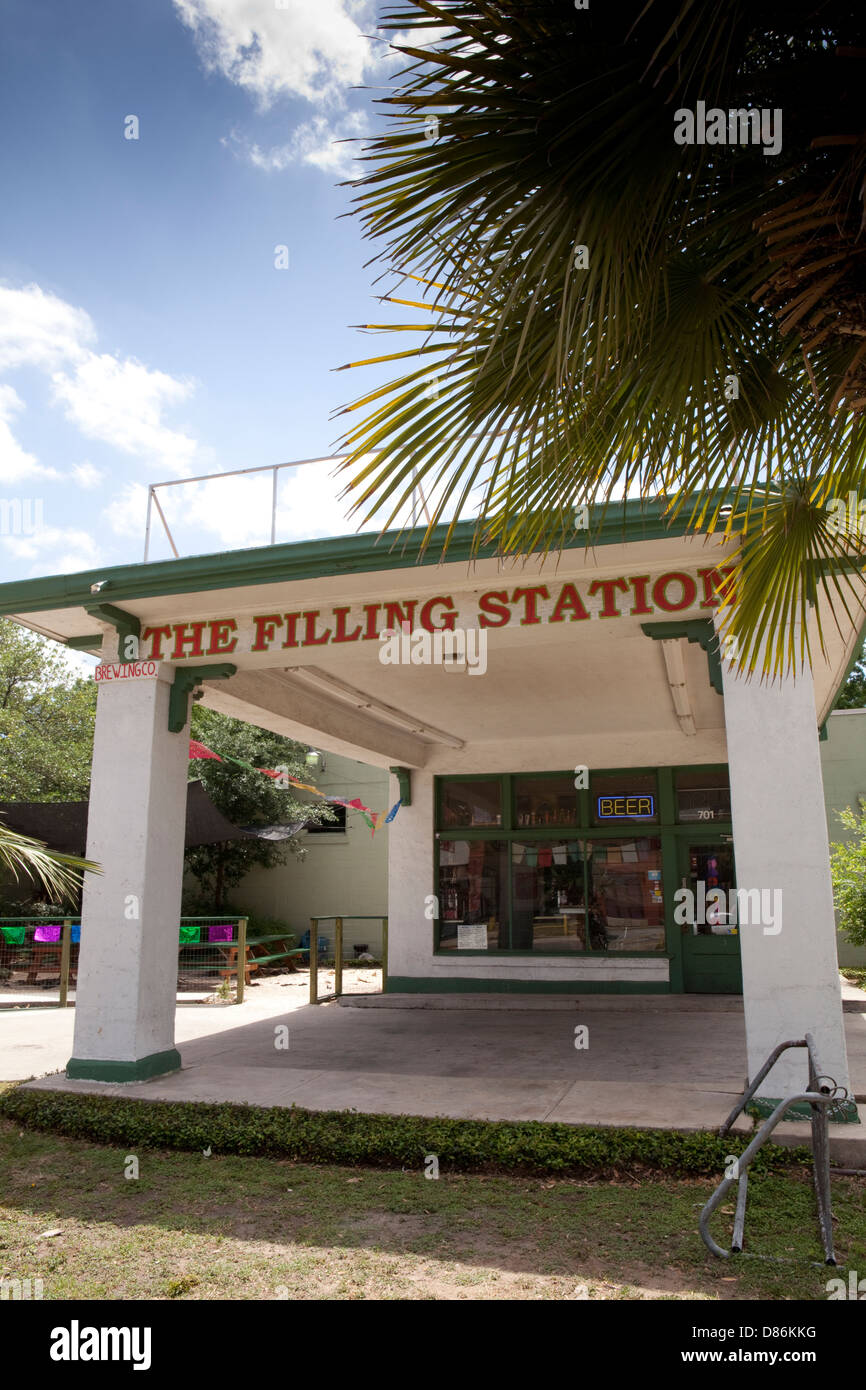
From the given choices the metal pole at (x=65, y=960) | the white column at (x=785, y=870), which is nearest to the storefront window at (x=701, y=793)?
the white column at (x=785, y=870)

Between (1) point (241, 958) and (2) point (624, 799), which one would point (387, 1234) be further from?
(1) point (241, 958)

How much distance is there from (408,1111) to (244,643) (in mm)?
3884

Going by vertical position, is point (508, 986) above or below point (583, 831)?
below

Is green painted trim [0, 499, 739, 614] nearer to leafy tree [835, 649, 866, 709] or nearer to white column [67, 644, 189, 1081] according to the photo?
white column [67, 644, 189, 1081]

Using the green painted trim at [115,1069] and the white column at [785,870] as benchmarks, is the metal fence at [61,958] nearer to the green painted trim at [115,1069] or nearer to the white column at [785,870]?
the green painted trim at [115,1069]

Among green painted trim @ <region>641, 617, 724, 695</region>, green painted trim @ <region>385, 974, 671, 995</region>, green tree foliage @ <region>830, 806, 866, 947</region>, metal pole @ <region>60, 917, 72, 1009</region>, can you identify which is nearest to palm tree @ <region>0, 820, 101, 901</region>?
green painted trim @ <region>641, 617, 724, 695</region>

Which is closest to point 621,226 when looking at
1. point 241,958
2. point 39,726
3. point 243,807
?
point 241,958

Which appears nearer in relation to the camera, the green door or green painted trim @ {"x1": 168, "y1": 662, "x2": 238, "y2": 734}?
green painted trim @ {"x1": 168, "y1": 662, "x2": 238, "y2": 734}

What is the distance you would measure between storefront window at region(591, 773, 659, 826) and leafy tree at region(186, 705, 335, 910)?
379 inches

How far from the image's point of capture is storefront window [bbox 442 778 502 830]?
44.4 feet

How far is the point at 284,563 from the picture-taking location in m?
7.08

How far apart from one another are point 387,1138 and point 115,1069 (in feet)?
8.98

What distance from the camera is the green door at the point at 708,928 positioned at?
39.5 ft

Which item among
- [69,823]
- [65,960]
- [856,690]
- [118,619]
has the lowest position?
[65,960]
